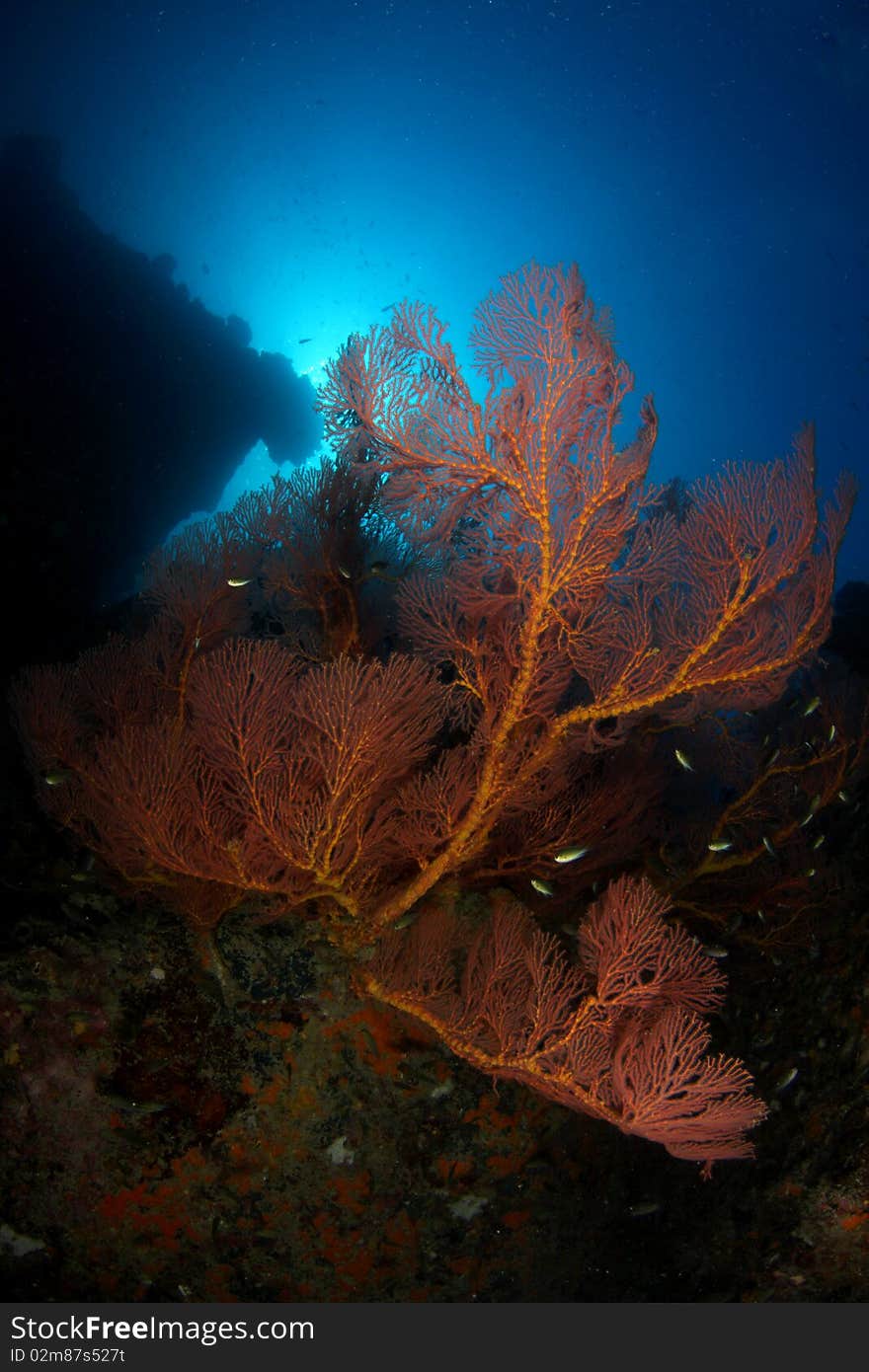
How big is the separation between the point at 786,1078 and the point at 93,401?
69.7 ft

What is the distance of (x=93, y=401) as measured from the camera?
17.2 m

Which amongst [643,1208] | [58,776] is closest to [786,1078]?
[643,1208]

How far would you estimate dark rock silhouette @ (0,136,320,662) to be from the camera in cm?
1285

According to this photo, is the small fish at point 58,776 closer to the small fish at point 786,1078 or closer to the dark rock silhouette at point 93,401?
the small fish at point 786,1078

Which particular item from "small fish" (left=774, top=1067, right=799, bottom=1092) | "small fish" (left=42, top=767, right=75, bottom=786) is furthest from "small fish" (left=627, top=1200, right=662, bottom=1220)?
"small fish" (left=42, top=767, right=75, bottom=786)

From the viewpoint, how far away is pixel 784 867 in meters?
4.78

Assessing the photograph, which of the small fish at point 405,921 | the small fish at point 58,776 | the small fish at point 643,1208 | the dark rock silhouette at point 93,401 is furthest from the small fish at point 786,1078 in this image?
the dark rock silhouette at point 93,401

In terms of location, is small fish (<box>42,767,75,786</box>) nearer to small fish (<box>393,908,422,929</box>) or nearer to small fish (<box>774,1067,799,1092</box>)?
small fish (<box>393,908,422,929</box>)

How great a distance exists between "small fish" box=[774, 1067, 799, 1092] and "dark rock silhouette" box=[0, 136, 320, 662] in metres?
12.0

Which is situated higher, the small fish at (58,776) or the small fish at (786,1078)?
the small fish at (786,1078)

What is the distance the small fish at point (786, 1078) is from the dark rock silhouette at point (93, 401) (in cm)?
1199

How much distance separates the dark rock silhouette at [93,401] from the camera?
12.9 m

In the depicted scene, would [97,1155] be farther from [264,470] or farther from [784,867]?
[264,470]

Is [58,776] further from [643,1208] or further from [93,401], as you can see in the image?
[93,401]
